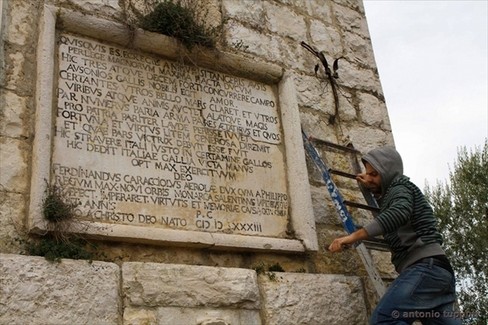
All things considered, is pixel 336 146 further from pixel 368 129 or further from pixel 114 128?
pixel 114 128

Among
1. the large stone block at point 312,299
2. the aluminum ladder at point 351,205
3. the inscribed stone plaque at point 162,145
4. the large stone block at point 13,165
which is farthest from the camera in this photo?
the aluminum ladder at point 351,205

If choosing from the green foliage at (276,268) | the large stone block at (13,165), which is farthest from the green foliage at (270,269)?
the large stone block at (13,165)

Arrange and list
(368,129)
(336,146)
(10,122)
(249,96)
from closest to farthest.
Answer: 1. (10,122)
2. (249,96)
3. (336,146)
4. (368,129)

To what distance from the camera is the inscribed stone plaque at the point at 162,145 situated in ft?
10.6

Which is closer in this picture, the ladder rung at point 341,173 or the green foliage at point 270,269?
the green foliage at point 270,269

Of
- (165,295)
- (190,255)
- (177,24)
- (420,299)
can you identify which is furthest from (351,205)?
(177,24)

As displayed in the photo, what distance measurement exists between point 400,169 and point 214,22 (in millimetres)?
1655

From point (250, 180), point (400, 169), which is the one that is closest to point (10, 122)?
point (250, 180)

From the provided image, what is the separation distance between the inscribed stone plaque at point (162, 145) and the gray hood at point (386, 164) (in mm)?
640

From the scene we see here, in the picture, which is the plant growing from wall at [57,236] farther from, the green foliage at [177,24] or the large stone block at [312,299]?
the green foliage at [177,24]

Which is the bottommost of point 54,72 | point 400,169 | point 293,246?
point 293,246

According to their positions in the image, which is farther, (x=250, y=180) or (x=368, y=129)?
(x=368, y=129)

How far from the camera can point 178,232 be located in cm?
327

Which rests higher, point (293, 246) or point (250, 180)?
point (250, 180)
